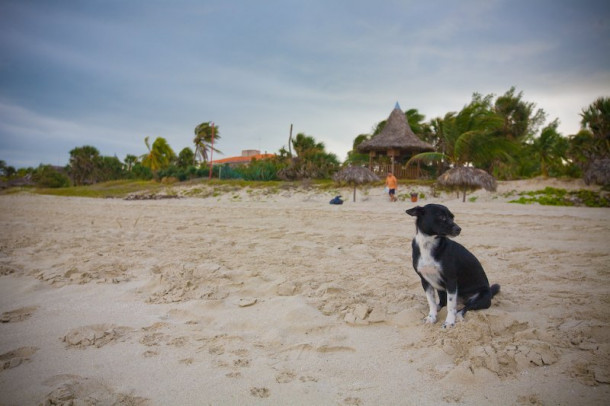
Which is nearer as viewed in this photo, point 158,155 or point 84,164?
point 158,155

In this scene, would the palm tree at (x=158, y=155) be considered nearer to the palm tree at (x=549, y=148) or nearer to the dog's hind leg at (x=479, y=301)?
the palm tree at (x=549, y=148)

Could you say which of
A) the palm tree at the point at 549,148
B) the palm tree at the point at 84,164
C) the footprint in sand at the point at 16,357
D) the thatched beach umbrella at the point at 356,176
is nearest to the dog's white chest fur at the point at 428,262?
the footprint in sand at the point at 16,357

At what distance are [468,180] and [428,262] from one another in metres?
14.0

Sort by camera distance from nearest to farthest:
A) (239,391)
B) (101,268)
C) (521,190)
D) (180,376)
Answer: (239,391), (180,376), (101,268), (521,190)

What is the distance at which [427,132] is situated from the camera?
85.9 feet

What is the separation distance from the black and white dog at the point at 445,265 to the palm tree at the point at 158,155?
4617 cm

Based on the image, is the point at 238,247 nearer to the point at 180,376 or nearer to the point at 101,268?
the point at 101,268

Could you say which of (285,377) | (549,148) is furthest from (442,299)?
(549,148)

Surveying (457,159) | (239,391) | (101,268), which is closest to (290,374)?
(239,391)

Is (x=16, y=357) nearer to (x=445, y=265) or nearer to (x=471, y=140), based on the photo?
(x=445, y=265)

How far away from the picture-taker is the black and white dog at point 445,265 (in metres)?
2.43

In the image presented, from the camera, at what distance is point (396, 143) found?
70.4 feet

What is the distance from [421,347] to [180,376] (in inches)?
61.9

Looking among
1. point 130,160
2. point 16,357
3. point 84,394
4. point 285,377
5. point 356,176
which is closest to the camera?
point 84,394
